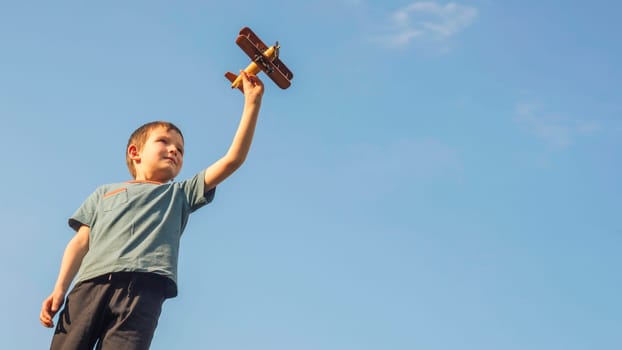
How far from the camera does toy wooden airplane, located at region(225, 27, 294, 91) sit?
15.2ft

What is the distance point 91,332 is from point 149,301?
1.18ft

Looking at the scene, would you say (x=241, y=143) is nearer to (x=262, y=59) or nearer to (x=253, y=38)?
(x=262, y=59)

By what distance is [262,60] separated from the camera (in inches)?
183

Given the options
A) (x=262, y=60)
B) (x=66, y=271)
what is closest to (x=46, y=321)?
(x=66, y=271)

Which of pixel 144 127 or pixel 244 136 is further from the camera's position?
pixel 144 127

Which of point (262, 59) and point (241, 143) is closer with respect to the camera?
point (241, 143)

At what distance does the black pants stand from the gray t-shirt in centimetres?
8

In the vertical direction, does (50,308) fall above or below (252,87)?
below

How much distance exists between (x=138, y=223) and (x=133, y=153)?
0.81 meters

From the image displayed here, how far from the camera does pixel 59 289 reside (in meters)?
4.34

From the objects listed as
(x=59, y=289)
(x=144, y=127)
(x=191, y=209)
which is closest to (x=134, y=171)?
(x=144, y=127)

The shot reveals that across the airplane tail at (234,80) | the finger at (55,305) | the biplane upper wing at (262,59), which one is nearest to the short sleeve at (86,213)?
the finger at (55,305)

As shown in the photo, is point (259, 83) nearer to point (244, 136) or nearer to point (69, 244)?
point (244, 136)

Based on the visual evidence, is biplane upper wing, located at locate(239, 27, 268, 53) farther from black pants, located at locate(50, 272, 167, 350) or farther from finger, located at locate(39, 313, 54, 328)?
finger, located at locate(39, 313, 54, 328)
